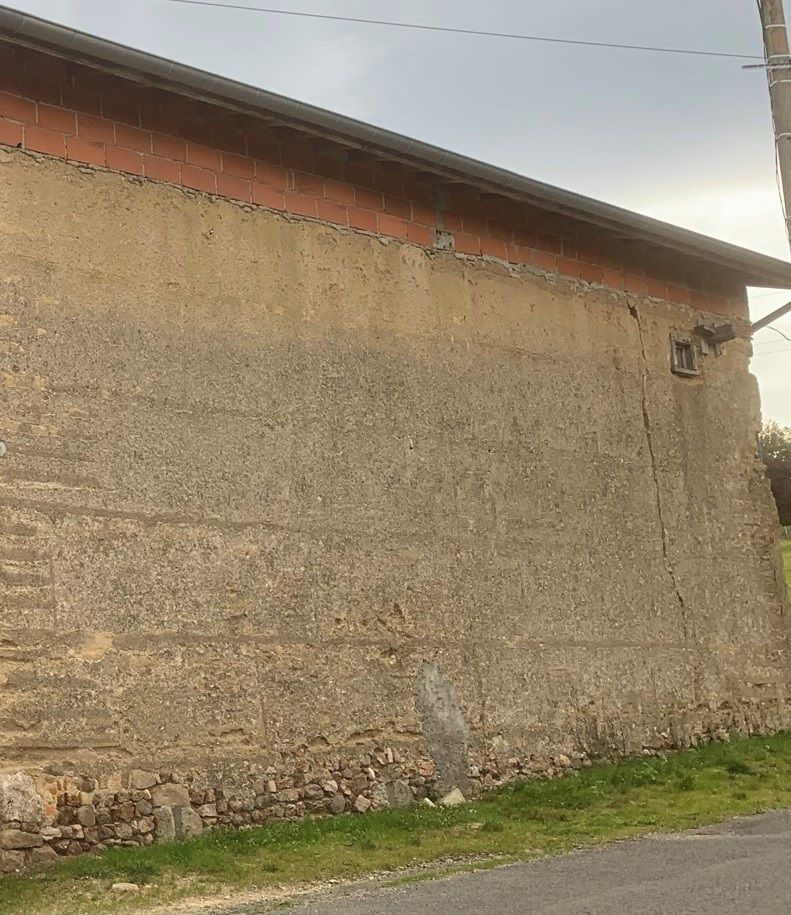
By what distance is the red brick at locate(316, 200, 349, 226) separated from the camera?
904 centimetres

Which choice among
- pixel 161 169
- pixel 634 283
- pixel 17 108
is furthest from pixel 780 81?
pixel 17 108

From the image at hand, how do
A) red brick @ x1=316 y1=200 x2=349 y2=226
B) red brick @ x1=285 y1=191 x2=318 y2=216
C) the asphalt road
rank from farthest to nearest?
red brick @ x1=316 y1=200 x2=349 y2=226, red brick @ x1=285 y1=191 x2=318 y2=216, the asphalt road

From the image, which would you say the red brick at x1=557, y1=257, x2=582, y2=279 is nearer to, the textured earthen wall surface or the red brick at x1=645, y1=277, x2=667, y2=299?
the textured earthen wall surface

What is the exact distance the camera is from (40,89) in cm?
771

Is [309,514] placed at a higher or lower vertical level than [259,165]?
lower

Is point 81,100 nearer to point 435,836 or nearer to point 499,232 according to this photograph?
point 499,232

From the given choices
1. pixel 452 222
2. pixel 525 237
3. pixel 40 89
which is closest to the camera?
pixel 40 89

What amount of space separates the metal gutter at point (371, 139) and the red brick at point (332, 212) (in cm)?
50

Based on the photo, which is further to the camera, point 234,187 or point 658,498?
point 658,498

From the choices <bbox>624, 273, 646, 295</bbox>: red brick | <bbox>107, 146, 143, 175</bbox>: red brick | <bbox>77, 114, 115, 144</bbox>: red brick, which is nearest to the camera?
<bbox>77, 114, 115, 144</bbox>: red brick

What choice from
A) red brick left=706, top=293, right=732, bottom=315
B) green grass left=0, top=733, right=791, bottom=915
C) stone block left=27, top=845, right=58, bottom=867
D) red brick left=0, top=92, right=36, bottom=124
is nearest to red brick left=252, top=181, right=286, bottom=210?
red brick left=0, top=92, right=36, bottom=124

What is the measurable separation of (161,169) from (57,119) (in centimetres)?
78

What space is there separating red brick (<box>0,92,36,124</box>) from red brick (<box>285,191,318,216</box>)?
2.00 m

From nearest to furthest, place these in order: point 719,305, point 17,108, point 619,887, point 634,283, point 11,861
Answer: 1. point 619,887
2. point 11,861
3. point 17,108
4. point 634,283
5. point 719,305
